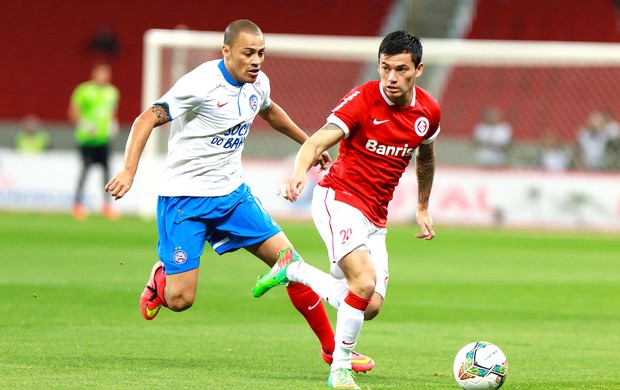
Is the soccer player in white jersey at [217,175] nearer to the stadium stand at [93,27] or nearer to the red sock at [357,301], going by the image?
the red sock at [357,301]

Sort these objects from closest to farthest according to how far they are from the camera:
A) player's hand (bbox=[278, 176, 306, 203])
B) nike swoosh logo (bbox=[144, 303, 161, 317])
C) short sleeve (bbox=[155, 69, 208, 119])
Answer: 1. player's hand (bbox=[278, 176, 306, 203])
2. short sleeve (bbox=[155, 69, 208, 119])
3. nike swoosh logo (bbox=[144, 303, 161, 317])

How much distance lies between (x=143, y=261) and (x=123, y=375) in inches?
311

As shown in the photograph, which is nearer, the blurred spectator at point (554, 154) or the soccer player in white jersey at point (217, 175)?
the soccer player in white jersey at point (217, 175)

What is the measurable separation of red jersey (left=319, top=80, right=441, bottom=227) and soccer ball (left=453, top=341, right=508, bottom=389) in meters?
1.08

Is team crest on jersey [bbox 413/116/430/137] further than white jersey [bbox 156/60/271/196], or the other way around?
white jersey [bbox 156/60/271/196]

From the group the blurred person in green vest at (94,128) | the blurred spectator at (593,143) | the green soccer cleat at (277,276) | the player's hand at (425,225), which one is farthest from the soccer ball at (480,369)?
the blurred spectator at (593,143)

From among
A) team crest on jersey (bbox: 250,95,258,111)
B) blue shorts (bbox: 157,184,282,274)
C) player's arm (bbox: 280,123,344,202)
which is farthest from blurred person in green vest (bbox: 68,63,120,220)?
player's arm (bbox: 280,123,344,202)

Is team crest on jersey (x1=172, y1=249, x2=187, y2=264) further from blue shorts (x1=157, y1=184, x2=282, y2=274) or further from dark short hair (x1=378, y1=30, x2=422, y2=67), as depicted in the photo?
dark short hair (x1=378, y1=30, x2=422, y2=67)

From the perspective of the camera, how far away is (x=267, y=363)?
7.84m

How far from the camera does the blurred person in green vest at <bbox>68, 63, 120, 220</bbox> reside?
70.8 feet

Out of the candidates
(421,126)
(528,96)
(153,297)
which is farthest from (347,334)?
(528,96)

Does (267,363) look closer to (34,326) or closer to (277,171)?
(34,326)

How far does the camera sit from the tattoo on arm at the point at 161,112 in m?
7.51

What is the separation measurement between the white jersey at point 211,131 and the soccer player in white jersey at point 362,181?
88 centimetres
